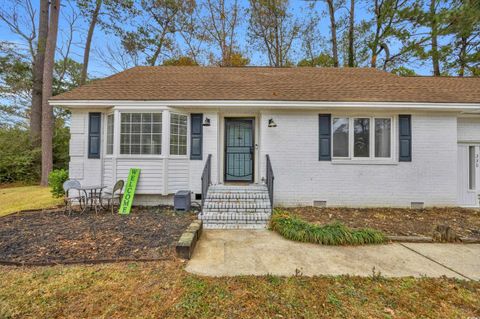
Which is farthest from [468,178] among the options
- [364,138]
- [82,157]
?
[82,157]

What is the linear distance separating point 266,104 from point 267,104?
1.1 inches

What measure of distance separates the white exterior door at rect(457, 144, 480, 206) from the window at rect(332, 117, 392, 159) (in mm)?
2359

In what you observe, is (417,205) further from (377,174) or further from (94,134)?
(94,134)

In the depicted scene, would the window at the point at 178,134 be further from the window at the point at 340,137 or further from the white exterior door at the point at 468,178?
the white exterior door at the point at 468,178

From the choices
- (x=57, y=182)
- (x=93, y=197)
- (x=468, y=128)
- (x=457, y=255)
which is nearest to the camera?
(x=457, y=255)

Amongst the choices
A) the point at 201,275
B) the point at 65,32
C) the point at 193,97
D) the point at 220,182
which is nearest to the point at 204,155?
the point at 220,182

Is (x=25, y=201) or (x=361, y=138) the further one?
(x=25, y=201)

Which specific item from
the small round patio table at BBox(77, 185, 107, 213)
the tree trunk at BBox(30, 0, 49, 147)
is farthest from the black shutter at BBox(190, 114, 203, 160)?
the tree trunk at BBox(30, 0, 49, 147)

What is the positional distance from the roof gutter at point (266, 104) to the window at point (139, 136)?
40 centimetres

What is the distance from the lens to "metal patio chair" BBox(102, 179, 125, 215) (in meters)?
5.91

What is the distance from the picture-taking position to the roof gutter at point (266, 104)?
6.17 m

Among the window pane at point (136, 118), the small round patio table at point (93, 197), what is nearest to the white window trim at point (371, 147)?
the window pane at point (136, 118)

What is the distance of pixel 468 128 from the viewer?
6852mm

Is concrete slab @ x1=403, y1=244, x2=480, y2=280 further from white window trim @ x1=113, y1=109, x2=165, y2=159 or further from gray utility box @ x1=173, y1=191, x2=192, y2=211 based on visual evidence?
white window trim @ x1=113, y1=109, x2=165, y2=159
